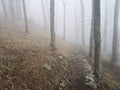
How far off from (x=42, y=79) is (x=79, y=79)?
2552mm

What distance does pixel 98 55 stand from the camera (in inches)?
433

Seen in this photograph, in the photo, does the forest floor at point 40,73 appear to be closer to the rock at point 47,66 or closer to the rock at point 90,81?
the rock at point 47,66

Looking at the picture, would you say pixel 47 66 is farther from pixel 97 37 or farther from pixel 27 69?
pixel 97 37

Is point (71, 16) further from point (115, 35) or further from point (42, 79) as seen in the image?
point (42, 79)

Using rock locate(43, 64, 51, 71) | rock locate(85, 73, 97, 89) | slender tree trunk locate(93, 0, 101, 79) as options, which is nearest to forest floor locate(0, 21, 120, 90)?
rock locate(43, 64, 51, 71)

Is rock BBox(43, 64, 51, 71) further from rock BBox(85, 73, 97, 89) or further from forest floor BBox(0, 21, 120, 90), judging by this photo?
rock BBox(85, 73, 97, 89)

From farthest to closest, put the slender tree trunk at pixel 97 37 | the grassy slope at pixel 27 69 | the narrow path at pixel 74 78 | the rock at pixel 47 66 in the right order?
1. the slender tree trunk at pixel 97 37
2. the rock at pixel 47 66
3. the narrow path at pixel 74 78
4. the grassy slope at pixel 27 69

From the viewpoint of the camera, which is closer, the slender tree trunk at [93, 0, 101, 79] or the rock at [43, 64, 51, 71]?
the rock at [43, 64, 51, 71]

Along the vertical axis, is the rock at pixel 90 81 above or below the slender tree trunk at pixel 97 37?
below

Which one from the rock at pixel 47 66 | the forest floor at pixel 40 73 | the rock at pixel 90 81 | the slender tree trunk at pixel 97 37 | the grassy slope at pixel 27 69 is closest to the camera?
the grassy slope at pixel 27 69

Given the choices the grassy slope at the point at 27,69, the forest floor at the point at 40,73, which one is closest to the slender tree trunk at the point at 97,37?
the forest floor at the point at 40,73

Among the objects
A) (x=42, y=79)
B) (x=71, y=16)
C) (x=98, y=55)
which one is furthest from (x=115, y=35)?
(x=71, y=16)

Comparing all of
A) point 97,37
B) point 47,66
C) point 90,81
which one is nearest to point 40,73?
point 47,66

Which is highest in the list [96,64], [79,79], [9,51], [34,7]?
[34,7]
